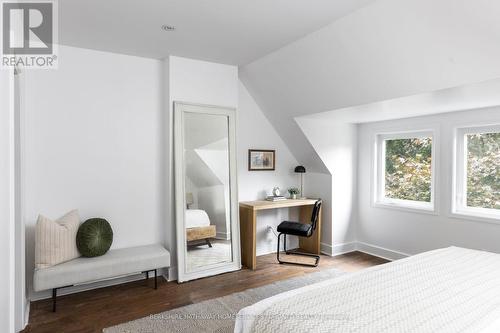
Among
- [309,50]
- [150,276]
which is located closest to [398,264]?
[309,50]

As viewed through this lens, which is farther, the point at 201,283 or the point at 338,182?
the point at 338,182

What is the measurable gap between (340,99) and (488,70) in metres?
1.37

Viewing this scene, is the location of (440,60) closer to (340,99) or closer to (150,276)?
(340,99)

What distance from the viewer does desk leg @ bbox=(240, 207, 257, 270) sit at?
4.00 m

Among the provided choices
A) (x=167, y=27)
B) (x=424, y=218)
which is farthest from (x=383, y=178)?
(x=167, y=27)

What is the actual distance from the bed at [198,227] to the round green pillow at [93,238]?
0.87 metres

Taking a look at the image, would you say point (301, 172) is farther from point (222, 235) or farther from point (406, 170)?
point (222, 235)

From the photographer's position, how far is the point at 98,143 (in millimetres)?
3416

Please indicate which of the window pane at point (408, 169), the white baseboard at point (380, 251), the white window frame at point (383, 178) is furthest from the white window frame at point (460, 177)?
the white baseboard at point (380, 251)

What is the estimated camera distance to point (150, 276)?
3.67 meters

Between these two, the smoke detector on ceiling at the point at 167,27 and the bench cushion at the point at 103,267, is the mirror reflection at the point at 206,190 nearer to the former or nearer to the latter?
the bench cushion at the point at 103,267

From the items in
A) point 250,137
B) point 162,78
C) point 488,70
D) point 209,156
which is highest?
point 162,78

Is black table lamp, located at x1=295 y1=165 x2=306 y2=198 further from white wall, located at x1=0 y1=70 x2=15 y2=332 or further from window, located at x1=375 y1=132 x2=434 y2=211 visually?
white wall, located at x1=0 y1=70 x2=15 y2=332

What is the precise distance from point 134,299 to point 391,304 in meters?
2.49
